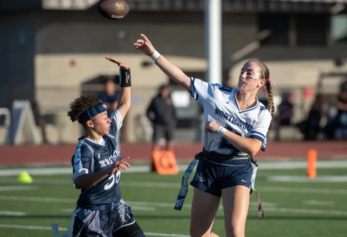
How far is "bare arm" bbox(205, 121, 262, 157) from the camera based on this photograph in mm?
6676

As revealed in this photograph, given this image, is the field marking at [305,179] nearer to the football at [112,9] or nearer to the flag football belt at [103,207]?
the football at [112,9]

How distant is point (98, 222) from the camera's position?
22.3 feet

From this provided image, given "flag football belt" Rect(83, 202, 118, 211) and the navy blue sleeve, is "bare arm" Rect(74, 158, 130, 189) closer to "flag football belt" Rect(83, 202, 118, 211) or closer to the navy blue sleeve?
the navy blue sleeve

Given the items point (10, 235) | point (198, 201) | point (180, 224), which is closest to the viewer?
point (198, 201)

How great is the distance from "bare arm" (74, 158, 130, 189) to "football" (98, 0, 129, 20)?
1.92 meters

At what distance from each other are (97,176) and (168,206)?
617 centimetres

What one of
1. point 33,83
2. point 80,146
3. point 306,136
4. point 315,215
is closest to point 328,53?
point 306,136

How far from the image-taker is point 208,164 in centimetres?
718

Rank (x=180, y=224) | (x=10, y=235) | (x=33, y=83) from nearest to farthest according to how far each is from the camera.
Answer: (x=10, y=235)
(x=180, y=224)
(x=33, y=83)

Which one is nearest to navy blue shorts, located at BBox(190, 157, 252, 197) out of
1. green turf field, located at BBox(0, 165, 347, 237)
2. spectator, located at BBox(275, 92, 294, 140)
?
green turf field, located at BBox(0, 165, 347, 237)

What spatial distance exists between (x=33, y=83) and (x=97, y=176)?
81.8 feet

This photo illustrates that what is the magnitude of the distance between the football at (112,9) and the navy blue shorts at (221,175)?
177cm

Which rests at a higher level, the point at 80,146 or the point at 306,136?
the point at 80,146

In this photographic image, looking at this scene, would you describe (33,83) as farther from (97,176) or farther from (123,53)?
(97,176)
